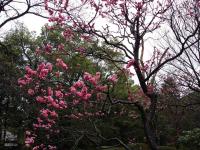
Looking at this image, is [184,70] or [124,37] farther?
[184,70]

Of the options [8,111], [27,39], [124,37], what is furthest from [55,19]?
[27,39]

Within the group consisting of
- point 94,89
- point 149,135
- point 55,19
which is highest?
point 55,19

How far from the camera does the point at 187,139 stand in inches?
501

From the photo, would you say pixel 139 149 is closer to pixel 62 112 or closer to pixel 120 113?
pixel 62 112

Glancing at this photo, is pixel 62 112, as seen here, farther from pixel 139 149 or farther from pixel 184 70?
pixel 184 70

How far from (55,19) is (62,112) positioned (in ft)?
24.5

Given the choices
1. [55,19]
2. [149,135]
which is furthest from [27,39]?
[149,135]

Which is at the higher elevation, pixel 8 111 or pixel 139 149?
pixel 8 111

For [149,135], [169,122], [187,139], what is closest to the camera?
[149,135]

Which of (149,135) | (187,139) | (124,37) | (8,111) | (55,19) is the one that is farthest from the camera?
(8,111)

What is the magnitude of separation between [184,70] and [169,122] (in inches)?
497

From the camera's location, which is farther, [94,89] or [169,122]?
[169,122]

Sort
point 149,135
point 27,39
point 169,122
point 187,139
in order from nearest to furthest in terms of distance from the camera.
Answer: point 149,135 → point 187,139 → point 169,122 → point 27,39

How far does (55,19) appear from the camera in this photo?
32.4 feet
